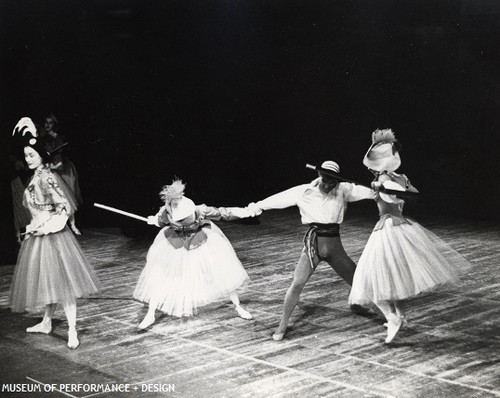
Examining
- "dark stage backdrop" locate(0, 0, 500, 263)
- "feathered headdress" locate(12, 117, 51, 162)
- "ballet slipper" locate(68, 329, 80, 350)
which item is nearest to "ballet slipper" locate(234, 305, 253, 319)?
"ballet slipper" locate(68, 329, 80, 350)

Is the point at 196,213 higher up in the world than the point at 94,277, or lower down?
higher up

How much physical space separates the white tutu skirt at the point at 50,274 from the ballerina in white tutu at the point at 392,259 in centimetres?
198

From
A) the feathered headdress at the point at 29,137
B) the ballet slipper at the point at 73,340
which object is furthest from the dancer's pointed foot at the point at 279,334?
the feathered headdress at the point at 29,137

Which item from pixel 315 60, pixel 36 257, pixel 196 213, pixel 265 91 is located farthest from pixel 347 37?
pixel 36 257

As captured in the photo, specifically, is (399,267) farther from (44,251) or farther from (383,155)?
(44,251)

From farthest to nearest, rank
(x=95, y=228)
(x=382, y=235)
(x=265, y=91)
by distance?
(x=265, y=91)
(x=95, y=228)
(x=382, y=235)

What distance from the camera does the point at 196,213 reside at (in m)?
6.04

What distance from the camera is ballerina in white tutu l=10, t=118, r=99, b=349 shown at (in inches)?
218

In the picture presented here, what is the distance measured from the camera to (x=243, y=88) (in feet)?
40.3

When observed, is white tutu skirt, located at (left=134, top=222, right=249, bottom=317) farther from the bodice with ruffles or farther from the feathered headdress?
the feathered headdress

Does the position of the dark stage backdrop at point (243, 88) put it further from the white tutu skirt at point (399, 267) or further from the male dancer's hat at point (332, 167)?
the white tutu skirt at point (399, 267)

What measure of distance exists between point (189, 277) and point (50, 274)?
1065mm

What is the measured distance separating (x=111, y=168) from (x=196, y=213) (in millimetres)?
5652

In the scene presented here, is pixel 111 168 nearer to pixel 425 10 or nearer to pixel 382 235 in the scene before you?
pixel 425 10
